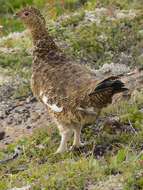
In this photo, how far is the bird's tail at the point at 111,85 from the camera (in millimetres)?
7012

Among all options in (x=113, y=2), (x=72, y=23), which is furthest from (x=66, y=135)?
(x=113, y=2)

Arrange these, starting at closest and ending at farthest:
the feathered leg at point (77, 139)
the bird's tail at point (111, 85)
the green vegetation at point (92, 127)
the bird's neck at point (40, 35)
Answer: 1. the green vegetation at point (92, 127)
2. the bird's tail at point (111, 85)
3. the feathered leg at point (77, 139)
4. the bird's neck at point (40, 35)

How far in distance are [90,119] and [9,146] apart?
1.35 m

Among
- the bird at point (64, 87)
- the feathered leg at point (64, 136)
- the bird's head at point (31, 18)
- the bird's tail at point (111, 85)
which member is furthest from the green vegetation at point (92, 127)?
the bird's head at point (31, 18)

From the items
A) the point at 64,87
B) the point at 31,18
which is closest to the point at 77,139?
the point at 64,87

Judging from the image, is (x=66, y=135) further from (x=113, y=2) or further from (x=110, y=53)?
(x=113, y=2)

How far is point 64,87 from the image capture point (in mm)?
7695

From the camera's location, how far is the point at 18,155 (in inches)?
323

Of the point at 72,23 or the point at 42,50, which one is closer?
the point at 42,50

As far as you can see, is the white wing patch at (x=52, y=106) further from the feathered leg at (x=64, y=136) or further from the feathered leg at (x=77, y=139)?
the feathered leg at (x=77, y=139)

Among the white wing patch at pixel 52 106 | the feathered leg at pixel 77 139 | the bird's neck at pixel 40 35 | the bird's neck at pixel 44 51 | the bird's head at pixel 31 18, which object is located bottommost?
the feathered leg at pixel 77 139

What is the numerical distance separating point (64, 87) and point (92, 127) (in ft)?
3.24

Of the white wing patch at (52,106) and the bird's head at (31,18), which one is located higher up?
the bird's head at (31,18)

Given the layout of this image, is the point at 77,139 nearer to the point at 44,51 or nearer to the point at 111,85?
the point at 44,51
